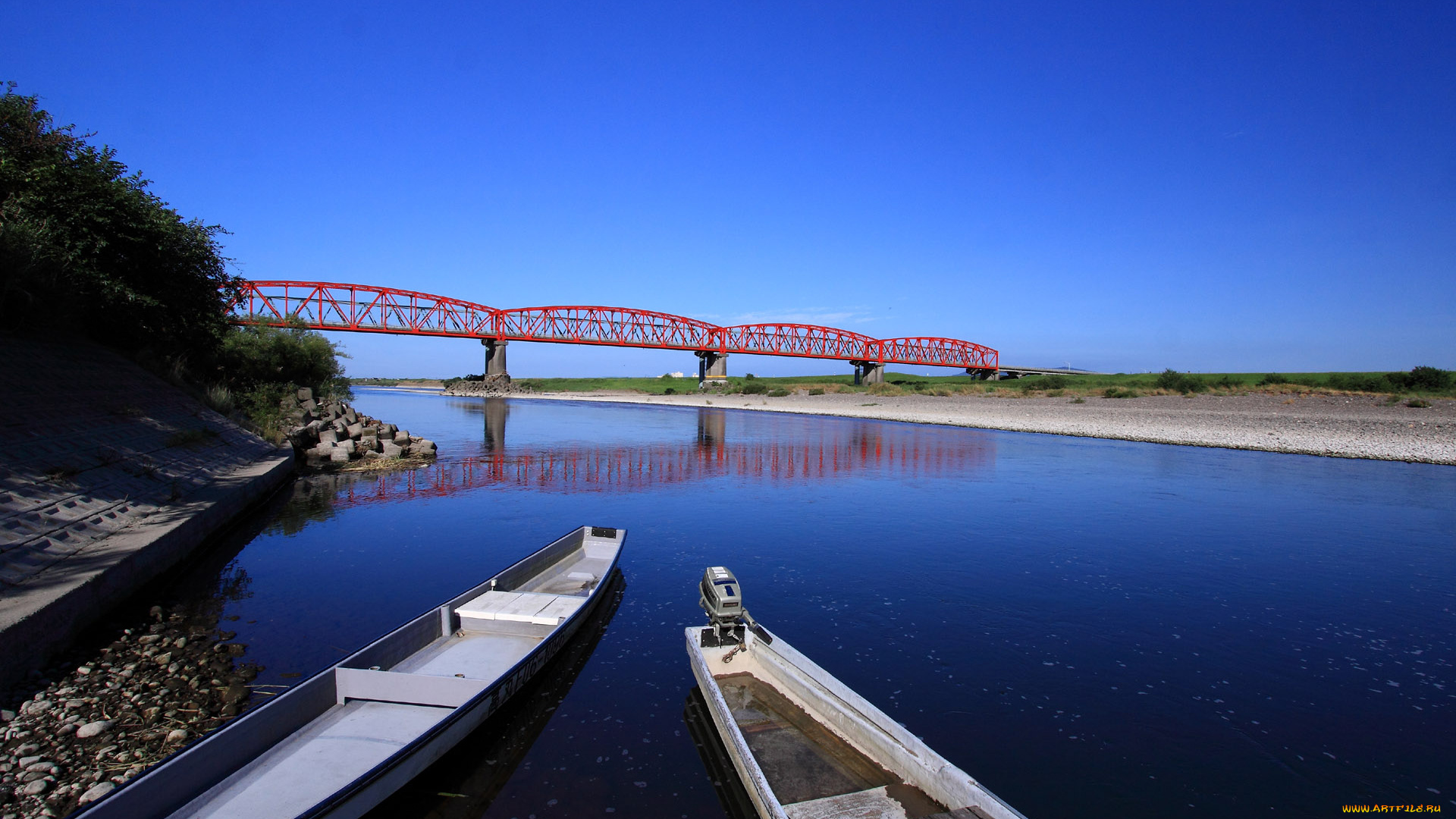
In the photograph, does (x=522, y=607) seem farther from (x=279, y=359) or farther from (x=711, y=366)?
(x=711, y=366)

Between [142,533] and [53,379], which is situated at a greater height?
[53,379]

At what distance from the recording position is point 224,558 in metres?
13.6

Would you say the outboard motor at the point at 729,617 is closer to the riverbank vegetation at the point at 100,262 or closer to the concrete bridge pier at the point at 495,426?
the riverbank vegetation at the point at 100,262

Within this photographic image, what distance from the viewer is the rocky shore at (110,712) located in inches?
221

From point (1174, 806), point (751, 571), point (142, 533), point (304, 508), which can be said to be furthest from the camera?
point (304, 508)

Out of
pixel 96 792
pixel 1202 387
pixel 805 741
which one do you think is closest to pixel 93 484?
pixel 96 792

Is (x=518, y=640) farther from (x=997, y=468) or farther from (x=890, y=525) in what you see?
(x=997, y=468)

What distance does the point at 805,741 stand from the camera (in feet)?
20.9

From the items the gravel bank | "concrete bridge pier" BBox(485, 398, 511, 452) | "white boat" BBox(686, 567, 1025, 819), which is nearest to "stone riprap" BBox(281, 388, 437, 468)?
"concrete bridge pier" BBox(485, 398, 511, 452)

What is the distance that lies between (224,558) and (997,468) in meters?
25.8

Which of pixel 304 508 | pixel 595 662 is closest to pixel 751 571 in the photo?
pixel 595 662

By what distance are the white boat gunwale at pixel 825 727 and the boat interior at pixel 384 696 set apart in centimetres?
223

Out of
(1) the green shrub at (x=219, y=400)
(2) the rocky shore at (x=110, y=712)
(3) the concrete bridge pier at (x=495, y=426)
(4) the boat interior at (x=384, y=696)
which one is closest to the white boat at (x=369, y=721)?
(4) the boat interior at (x=384, y=696)

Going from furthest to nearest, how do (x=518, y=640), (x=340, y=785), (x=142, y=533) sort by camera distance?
(x=142, y=533)
(x=518, y=640)
(x=340, y=785)
